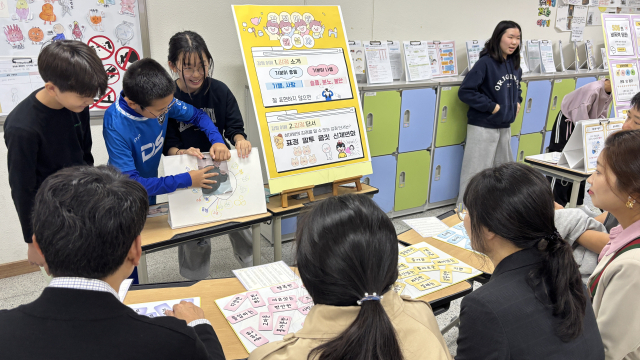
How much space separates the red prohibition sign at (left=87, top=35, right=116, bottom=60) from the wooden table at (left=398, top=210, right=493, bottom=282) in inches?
87.0

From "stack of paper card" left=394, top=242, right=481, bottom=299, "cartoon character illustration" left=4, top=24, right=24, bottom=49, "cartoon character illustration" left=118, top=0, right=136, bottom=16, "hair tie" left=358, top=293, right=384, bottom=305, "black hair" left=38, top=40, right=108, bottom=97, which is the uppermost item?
"cartoon character illustration" left=118, top=0, right=136, bottom=16

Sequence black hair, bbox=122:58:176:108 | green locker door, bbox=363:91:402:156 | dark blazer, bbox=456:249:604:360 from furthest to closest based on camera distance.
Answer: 1. green locker door, bbox=363:91:402:156
2. black hair, bbox=122:58:176:108
3. dark blazer, bbox=456:249:604:360

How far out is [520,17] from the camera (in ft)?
15.6

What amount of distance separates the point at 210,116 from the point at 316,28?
84 centimetres

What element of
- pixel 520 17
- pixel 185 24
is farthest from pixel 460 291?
pixel 520 17

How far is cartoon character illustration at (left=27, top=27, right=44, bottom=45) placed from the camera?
8.42 feet

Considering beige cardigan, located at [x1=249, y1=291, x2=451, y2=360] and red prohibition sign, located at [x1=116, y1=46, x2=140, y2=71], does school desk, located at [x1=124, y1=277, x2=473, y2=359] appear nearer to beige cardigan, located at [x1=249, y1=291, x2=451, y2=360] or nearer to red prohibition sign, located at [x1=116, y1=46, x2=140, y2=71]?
beige cardigan, located at [x1=249, y1=291, x2=451, y2=360]

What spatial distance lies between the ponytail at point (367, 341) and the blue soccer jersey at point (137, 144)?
53.8 inches

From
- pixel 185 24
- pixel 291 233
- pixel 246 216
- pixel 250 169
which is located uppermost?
pixel 185 24

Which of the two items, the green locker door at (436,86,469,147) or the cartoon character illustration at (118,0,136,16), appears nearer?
the cartoon character illustration at (118,0,136,16)

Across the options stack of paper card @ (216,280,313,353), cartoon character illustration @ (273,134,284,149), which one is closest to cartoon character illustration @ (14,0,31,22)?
cartoon character illustration @ (273,134,284,149)

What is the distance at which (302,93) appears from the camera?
2.52m

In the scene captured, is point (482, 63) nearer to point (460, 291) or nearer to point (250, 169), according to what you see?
point (250, 169)

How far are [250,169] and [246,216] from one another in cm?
25
